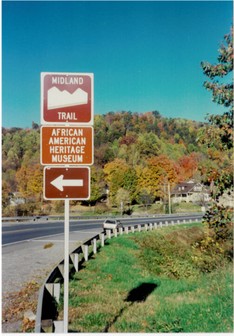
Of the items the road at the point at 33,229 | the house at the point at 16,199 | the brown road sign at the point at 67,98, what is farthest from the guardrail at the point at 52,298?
the house at the point at 16,199

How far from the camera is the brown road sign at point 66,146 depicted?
15.8 feet

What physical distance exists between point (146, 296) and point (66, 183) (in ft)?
26.7

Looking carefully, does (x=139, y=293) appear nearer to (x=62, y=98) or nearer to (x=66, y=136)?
(x=66, y=136)

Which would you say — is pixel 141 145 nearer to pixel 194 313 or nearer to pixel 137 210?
pixel 137 210

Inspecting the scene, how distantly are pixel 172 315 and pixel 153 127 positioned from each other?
280 ft

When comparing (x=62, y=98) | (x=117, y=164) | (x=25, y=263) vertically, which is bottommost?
(x=25, y=263)

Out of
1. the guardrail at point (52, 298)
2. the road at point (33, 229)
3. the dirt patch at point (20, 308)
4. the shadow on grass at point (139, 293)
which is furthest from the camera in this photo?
the road at point (33, 229)

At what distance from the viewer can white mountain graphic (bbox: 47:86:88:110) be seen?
4.89m

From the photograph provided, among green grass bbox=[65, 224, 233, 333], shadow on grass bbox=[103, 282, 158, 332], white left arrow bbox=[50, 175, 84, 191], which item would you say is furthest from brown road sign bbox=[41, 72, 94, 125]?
shadow on grass bbox=[103, 282, 158, 332]

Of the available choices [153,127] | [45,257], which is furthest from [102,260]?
[153,127]

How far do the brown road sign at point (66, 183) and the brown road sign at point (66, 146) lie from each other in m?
0.11

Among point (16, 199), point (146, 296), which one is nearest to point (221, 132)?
point (146, 296)

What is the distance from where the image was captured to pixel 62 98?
490 cm

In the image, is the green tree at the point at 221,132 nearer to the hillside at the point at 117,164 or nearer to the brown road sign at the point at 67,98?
the brown road sign at the point at 67,98
